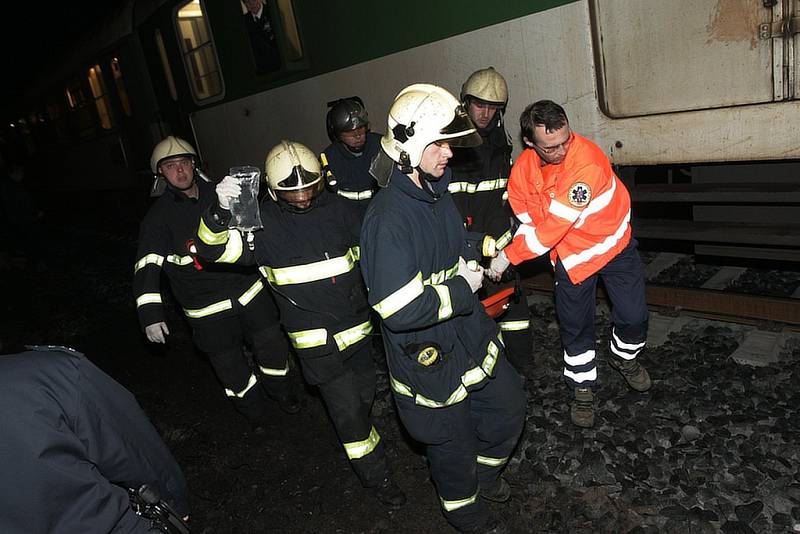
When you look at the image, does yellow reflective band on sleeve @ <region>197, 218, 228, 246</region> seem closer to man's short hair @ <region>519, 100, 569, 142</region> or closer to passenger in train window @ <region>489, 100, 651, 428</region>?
passenger in train window @ <region>489, 100, 651, 428</region>

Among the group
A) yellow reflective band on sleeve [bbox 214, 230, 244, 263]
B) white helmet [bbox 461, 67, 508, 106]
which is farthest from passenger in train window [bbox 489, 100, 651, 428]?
yellow reflective band on sleeve [bbox 214, 230, 244, 263]

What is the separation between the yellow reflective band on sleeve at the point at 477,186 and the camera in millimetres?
3651

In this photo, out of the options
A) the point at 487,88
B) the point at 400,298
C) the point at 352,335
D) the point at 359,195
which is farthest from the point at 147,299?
the point at 487,88

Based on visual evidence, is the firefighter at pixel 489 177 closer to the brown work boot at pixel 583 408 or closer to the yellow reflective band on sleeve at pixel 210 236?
the brown work boot at pixel 583 408

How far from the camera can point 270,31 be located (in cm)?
571

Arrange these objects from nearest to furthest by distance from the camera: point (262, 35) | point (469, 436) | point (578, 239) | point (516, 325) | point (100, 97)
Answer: point (469, 436) < point (578, 239) < point (516, 325) < point (262, 35) < point (100, 97)

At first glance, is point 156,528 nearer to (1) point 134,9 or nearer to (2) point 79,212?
(1) point 134,9

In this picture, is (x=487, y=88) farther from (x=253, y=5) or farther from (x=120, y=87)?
(x=120, y=87)

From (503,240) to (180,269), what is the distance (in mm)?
2233

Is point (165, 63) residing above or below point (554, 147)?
above

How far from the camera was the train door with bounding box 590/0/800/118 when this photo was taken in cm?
295

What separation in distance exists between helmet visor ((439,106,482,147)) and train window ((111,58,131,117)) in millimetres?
8890

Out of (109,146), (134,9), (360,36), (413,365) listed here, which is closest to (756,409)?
(413,365)

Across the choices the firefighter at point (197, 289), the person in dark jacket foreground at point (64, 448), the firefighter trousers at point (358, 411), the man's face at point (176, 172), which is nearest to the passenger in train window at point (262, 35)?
the firefighter at point (197, 289)
